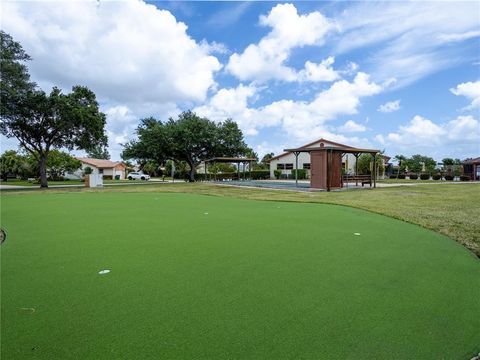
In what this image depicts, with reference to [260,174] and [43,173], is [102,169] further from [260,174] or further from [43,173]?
[43,173]

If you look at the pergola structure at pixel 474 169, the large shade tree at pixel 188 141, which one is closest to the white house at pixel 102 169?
the large shade tree at pixel 188 141

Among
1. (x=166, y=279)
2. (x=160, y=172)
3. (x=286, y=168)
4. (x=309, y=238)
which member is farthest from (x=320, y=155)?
(x=160, y=172)

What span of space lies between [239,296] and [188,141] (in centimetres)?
2789

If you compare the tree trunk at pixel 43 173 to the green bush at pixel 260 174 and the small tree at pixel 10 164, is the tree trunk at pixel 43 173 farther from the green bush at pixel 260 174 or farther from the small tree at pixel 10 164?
the green bush at pixel 260 174

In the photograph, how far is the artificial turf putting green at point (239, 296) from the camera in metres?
2.23

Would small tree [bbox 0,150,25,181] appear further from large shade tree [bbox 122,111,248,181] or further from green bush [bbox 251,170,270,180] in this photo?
green bush [bbox 251,170,270,180]

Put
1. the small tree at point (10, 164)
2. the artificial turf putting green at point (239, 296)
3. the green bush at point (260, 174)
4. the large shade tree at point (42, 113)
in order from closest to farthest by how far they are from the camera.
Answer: the artificial turf putting green at point (239, 296) < the large shade tree at point (42, 113) < the green bush at point (260, 174) < the small tree at point (10, 164)

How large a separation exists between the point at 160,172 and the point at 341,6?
48.4 meters

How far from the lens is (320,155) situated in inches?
699

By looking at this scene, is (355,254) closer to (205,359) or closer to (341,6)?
(205,359)

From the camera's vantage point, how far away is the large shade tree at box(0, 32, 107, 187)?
20531mm

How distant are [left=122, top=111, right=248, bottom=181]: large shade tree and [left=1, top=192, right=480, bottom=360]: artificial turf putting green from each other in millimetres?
24882

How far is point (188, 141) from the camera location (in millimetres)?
30156

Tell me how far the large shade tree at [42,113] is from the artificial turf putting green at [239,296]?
1926 centimetres
